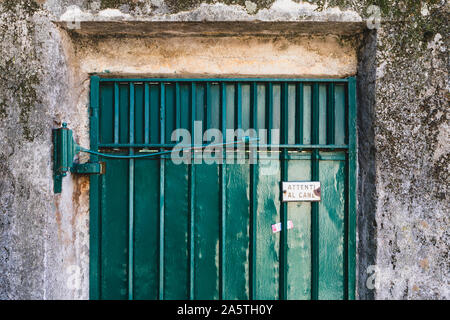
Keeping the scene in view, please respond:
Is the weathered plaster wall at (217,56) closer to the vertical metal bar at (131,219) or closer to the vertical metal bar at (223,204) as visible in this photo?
the vertical metal bar at (223,204)

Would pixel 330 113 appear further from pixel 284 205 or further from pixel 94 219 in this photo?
pixel 94 219

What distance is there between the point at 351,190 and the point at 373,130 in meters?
0.52

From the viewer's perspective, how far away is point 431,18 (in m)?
2.42

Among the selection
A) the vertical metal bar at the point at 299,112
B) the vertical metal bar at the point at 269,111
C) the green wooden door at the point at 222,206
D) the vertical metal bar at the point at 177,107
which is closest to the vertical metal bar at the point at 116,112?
the green wooden door at the point at 222,206

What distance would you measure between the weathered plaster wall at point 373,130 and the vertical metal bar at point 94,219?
29 cm

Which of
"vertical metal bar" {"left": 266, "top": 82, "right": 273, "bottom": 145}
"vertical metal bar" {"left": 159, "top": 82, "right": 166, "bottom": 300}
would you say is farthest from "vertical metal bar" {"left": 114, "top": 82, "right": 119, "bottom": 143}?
"vertical metal bar" {"left": 266, "top": 82, "right": 273, "bottom": 145}

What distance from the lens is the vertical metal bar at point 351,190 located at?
104 inches

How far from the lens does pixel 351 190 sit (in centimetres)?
267

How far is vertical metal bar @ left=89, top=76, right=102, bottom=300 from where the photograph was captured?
269 cm

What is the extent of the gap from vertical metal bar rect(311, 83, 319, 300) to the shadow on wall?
12.9 inches

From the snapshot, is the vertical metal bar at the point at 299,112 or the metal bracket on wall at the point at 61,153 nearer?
the metal bracket on wall at the point at 61,153

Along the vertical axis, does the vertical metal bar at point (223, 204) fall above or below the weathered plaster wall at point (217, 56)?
below

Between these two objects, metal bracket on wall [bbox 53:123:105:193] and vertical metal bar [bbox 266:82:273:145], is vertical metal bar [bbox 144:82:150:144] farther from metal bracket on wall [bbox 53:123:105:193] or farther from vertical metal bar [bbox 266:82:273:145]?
vertical metal bar [bbox 266:82:273:145]

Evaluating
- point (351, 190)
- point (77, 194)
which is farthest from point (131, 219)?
point (351, 190)
